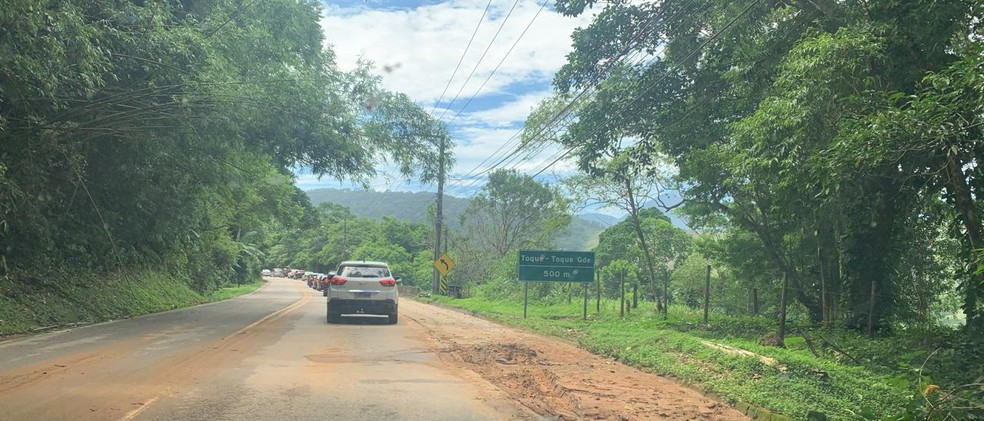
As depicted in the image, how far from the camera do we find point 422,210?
2790 inches

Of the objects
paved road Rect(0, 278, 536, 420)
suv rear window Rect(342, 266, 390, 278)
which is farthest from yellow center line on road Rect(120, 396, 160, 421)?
suv rear window Rect(342, 266, 390, 278)

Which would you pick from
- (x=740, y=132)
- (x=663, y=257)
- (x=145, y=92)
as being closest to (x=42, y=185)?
(x=145, y=92)

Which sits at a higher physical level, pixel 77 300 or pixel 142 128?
pixel 142 128

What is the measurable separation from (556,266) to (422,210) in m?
51.0

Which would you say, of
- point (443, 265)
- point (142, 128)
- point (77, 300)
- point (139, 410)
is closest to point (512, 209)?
point (443, 265)

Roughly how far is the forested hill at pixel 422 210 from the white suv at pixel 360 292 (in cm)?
2565

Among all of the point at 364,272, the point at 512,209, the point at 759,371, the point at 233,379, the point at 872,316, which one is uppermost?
the point at 512,209

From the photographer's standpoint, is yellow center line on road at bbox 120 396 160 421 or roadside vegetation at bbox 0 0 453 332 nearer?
yellow center line on road at bbox 120 396 160 421

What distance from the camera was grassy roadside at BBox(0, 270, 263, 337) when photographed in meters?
14.6

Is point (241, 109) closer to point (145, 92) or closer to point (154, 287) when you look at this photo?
point (145, 92)

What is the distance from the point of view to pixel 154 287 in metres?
26.0

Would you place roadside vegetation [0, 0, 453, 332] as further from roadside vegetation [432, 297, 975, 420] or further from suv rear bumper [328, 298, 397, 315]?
roadside vegetation [432, 297, 975, 420]

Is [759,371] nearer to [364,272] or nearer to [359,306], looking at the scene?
[359,306]

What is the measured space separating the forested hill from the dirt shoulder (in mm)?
31339
